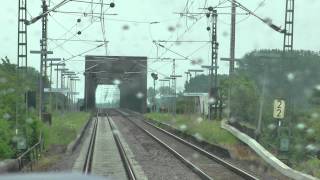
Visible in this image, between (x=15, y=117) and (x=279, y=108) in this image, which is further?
(x=15, y=117)

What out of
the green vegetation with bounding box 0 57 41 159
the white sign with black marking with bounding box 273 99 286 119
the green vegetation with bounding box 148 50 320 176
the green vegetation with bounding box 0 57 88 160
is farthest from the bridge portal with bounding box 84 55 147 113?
the white sign with black marking with bounding box 273 99 286 119

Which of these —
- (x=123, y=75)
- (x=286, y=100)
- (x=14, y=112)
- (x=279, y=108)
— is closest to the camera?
(x=279, y=108)

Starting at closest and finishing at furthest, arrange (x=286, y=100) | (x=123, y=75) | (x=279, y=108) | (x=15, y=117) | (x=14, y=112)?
(x=279, y=108) → (x=15, y=117) → (x=14, y=112) → (x=286, y=100) → (x=123, y=75)

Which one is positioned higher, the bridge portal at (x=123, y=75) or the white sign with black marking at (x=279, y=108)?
the bridge portal at (x=123, y=75)

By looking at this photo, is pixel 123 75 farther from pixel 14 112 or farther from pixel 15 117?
pixel 15 117

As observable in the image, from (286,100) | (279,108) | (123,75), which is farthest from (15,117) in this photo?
(123,75)

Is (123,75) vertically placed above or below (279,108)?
above

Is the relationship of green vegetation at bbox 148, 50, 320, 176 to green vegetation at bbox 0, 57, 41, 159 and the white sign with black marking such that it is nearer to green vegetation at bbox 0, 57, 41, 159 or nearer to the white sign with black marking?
the white sign with black marking

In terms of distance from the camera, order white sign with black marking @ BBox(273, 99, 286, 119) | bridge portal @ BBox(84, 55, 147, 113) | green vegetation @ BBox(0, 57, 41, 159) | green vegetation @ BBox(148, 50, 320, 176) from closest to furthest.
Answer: green vegetation @ BBox(0, 57, 41, 159)
white sign with black marking @ BBox(273, 99, 286, 119)
green vegetation @ BBox(148, 50, 320, 176)
bridge portal @ BBox(84, 55, 147, 113)

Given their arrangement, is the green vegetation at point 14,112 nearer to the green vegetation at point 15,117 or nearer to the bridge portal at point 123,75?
the green vegetation at point 15,117

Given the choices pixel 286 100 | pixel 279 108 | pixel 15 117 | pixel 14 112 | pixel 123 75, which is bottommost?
pixel 15 117

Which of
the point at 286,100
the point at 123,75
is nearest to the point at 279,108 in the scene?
the point at 286,100

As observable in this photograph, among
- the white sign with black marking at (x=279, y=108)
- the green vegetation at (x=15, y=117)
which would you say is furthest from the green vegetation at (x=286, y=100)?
the green vegetation at (x=15, y=117)

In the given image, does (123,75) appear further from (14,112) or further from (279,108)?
(279,108)
